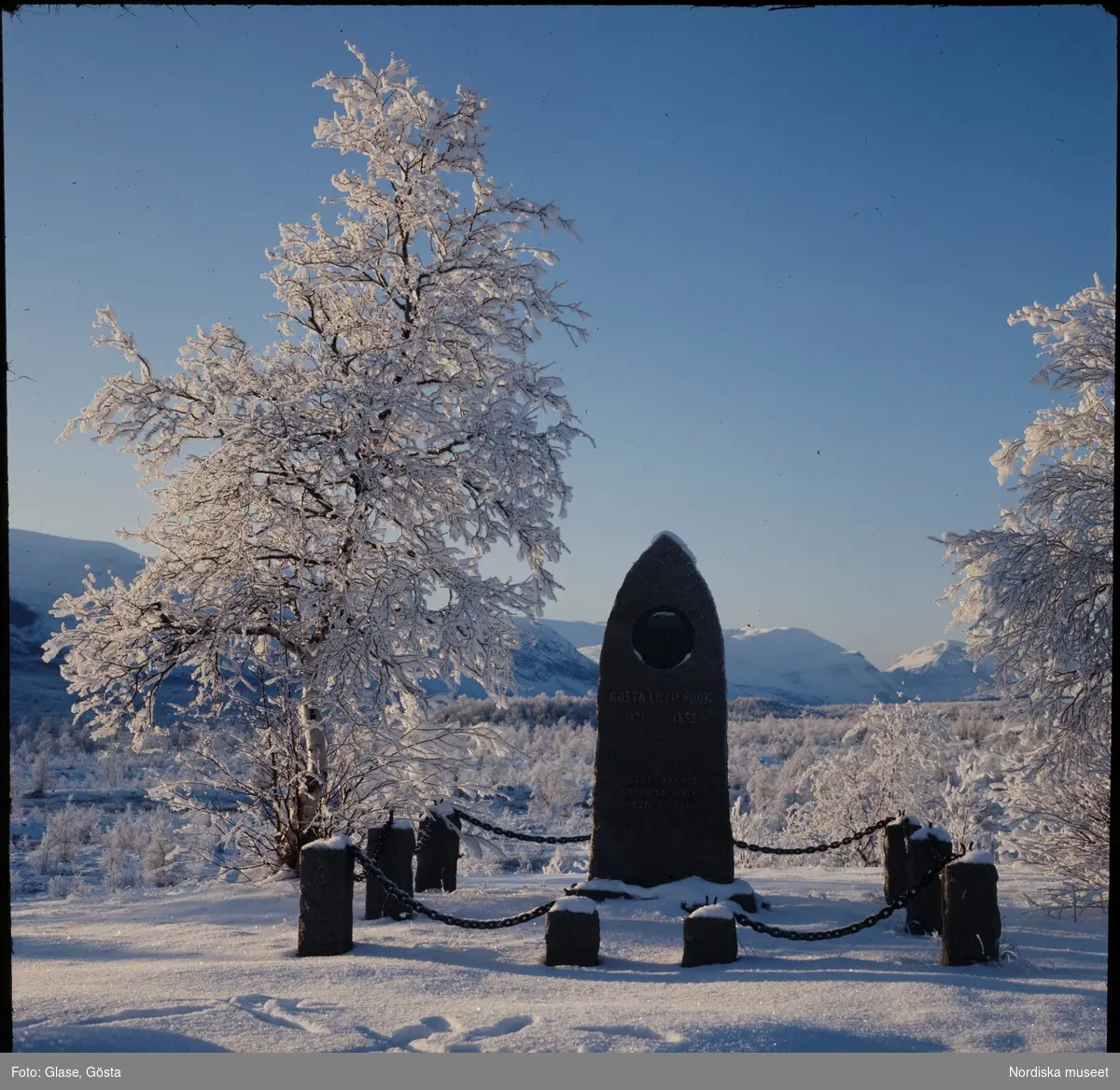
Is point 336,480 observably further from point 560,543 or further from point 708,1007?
point 708,1007

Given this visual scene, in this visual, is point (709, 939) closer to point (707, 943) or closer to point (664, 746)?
point (707, 943)

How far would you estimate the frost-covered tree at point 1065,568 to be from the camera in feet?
29.1

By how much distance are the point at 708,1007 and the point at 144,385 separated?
8678 mm

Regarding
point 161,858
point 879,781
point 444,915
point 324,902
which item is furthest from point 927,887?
point 161,858

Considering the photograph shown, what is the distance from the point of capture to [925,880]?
7043 mm

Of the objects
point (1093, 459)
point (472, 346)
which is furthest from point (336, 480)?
point (1093, 459)

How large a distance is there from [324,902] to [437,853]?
3.21 meters

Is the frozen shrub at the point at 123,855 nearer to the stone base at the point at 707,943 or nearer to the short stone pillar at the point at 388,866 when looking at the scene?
the short stone pillar at the point at 388,866

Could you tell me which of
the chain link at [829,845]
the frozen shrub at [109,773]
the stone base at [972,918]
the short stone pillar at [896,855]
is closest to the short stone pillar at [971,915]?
the stone base at [972,918]

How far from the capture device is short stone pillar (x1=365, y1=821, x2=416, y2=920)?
318 inches

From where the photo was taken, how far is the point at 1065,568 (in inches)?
351

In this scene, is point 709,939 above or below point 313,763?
below

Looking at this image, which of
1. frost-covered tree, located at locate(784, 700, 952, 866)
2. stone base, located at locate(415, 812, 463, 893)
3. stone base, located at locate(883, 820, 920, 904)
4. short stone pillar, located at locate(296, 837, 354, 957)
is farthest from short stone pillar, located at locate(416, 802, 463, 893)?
frost-covered tree, located at locate(784, 700, 952, 866)

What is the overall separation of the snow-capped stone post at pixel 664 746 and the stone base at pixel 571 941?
2.13 meters
